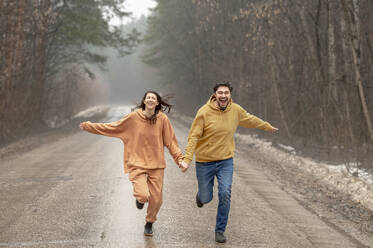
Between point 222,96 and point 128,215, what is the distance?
231 centimetres

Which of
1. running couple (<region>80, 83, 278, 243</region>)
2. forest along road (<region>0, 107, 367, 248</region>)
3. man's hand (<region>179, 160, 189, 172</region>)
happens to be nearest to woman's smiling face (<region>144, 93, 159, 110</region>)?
running couple (<region>80, 83, 278, 243</region>)

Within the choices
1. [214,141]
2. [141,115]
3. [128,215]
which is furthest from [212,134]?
[128,215]

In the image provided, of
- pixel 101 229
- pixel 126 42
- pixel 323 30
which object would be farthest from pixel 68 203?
pixel 126 42

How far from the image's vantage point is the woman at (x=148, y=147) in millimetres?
5879

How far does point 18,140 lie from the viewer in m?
19.5

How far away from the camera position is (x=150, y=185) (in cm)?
595

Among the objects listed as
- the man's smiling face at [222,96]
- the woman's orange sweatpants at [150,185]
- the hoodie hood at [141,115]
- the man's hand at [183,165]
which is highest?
the man's smiling face at [222,96]

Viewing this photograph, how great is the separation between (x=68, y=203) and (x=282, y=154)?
8342 mm

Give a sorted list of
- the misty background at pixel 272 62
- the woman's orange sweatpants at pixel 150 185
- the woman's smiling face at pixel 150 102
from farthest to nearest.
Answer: the misty background at pixel 272 62
the woman's smiling face at pixel 150 102
the woman's orange sweatpants at pixel 150 185

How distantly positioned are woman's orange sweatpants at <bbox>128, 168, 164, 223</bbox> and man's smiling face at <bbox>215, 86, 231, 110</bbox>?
107 centimetres

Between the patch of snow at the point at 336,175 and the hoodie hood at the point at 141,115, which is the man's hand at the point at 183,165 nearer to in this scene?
the hoodie hood at the point at 141,115

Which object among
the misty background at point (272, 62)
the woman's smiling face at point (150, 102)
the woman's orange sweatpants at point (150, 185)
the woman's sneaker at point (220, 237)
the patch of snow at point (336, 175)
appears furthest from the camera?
the misty background at point (272, 62)

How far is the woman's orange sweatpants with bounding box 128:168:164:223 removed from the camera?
5.79 meters

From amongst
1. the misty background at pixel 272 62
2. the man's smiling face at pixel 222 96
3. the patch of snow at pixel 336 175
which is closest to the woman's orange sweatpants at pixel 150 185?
the man's smiling face at pixel 222 96
